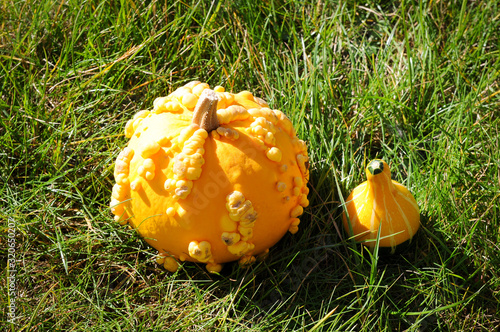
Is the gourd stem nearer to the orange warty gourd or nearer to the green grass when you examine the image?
the orange warty gourd

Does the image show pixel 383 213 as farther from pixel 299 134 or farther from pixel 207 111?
pixel 207 111

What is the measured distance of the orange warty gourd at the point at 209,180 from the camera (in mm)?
2539

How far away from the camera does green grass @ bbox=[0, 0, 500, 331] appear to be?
9.01ft

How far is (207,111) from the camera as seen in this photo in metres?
2.53

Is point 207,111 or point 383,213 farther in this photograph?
point 383,213

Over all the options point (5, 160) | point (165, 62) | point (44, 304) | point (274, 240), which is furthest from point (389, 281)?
point (5, 160)

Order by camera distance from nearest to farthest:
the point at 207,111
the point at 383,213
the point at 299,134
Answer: the point at 207,111 → the point at 383,213 → the point at 299,134

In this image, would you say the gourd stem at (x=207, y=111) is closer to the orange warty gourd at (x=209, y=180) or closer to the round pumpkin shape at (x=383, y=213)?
the orange warty gourd at (x=209, y=180)

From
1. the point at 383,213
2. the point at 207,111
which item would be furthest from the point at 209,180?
the point at 383,213

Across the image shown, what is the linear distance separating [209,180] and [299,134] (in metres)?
1.04

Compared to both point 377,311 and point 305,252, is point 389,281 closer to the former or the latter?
point 377,311

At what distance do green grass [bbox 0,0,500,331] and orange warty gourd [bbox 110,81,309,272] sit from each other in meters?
0.27

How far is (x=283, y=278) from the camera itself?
2791 millimetres

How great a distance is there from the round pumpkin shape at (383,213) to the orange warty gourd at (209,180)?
35cm
